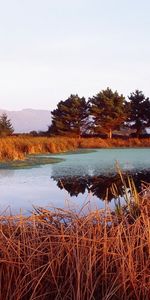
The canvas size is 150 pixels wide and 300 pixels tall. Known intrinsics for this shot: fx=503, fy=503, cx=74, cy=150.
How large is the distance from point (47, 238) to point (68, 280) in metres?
0.36

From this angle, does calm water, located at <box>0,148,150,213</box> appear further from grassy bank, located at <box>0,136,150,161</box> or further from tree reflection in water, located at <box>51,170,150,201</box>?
grassy bank, located at <box>0,136,150,161</box>

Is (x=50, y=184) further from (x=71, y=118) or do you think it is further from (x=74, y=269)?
(x=71, y=118)

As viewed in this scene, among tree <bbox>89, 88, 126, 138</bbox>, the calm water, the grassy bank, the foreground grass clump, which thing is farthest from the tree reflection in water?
tree <bbox>89, 88, 126, 138</bbox>

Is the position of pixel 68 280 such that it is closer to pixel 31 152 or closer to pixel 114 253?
pixel 114 253

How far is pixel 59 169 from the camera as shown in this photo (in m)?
17.5

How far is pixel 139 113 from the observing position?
51.8m

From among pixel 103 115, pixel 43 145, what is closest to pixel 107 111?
pixel 103 115

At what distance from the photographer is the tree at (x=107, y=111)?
50.6m

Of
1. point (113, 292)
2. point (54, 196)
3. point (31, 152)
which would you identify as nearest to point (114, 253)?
point (113, 292)

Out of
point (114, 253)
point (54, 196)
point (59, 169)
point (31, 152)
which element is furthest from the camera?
point (31, 152)

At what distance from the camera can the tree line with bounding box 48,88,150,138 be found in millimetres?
51075

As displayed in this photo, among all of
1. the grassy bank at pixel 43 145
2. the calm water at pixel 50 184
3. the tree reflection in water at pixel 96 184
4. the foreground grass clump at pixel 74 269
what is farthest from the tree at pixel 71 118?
the foreground grass clump at pixel 74 269

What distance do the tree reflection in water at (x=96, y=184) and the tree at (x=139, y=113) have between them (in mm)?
35448

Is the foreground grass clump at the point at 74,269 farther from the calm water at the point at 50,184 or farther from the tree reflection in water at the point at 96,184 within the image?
the tree reflection in water at the point at 96,184
